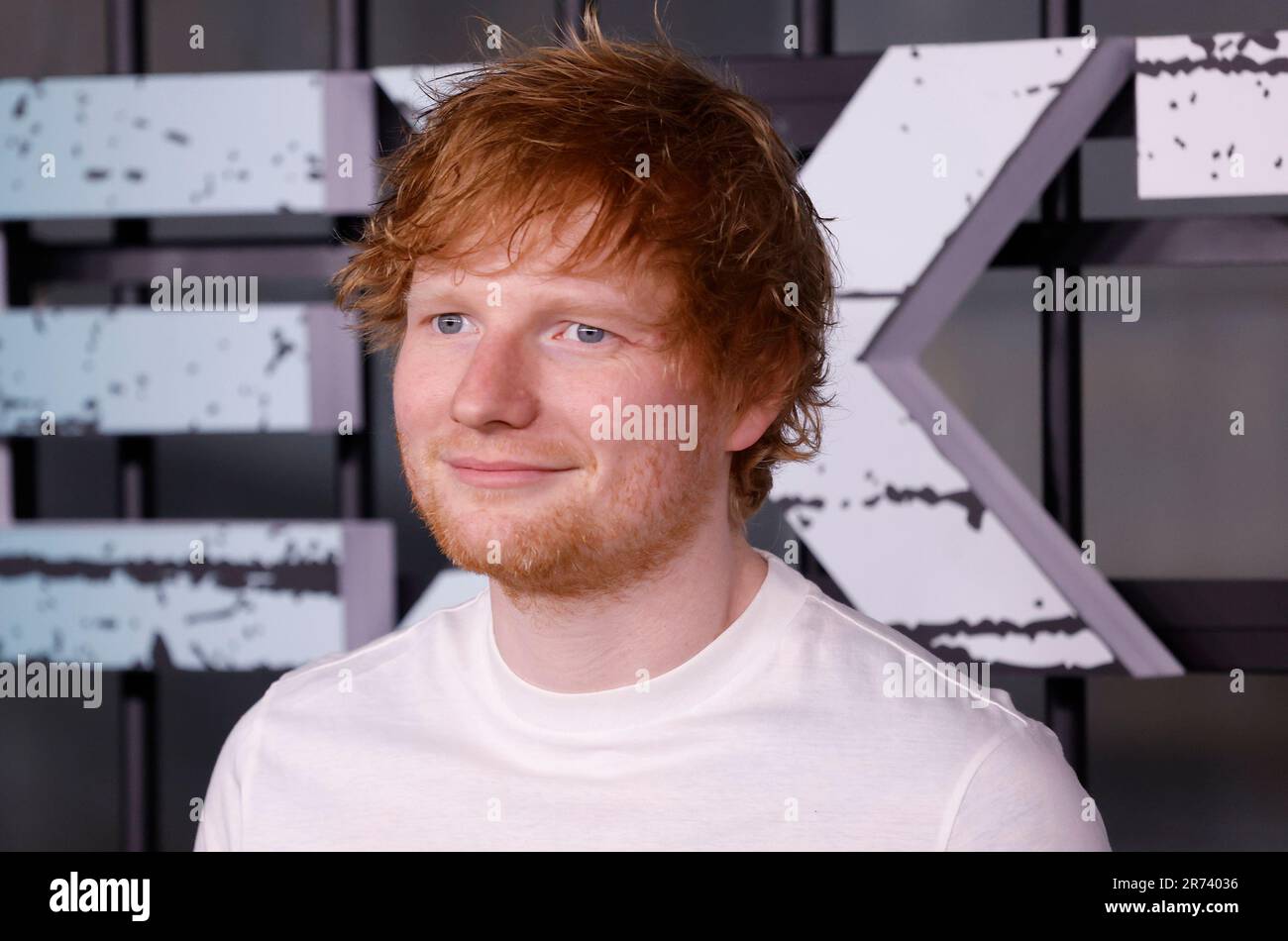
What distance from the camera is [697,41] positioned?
8.10 feet

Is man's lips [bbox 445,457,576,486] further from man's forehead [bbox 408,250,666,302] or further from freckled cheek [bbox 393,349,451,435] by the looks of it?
man's forehead [bbox 408,250,666,302]

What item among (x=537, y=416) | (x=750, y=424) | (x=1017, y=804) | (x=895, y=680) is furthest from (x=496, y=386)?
(x=1017, y=804)

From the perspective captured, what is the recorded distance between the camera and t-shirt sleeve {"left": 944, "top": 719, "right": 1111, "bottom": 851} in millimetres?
1188

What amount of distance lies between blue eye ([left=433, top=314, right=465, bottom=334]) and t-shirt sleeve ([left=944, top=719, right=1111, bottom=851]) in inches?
27.0

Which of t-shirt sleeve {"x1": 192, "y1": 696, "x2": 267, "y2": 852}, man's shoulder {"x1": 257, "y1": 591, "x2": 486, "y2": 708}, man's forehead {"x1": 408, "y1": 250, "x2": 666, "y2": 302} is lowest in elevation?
t-shirt sleeve {"x1": 192, "y1": 696, "x2": 267, "y2": 852}

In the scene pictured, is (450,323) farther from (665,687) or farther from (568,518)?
(665,687)

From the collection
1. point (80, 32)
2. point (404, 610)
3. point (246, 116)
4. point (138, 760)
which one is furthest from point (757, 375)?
point (80, 32)

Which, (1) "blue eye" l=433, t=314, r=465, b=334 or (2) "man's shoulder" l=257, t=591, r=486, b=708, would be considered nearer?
(1) "blue eye" l=433, t=314, r=465, b=334

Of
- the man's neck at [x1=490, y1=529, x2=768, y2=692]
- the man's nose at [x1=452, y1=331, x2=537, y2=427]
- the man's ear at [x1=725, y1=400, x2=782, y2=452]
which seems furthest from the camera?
the man's ear at [x1=725, y1=400, x2=782, y2=452]

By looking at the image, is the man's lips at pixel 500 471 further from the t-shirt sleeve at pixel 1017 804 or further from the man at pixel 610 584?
the t-shirt sleeve at pixel 1017 804

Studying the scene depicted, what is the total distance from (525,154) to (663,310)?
0.69 ft

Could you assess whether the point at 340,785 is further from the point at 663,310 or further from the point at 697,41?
the point at 697,41

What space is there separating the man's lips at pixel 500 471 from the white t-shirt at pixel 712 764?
227 millimetres

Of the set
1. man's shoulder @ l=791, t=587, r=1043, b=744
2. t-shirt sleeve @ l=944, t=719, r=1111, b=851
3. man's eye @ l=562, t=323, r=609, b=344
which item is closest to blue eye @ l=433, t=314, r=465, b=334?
man's eye @ l=562, t=323, r=609, b=344
